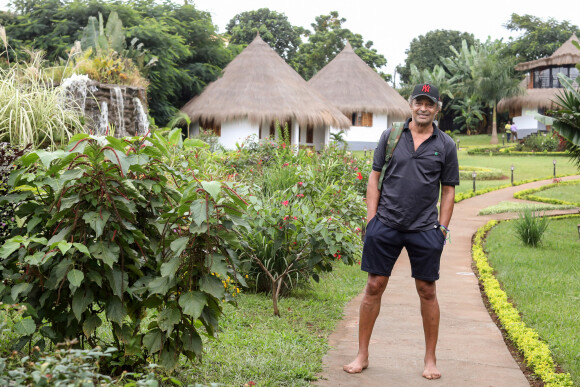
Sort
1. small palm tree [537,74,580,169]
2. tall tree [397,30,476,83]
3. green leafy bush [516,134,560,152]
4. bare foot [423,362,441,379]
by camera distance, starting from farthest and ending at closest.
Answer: tall tree [397,30,476,83] → green leafy bush [516,134,560,152] → small palm tree [537,74,580,169] → bare foot [423,362,441,379]

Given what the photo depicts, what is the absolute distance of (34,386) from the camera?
7.44 feet

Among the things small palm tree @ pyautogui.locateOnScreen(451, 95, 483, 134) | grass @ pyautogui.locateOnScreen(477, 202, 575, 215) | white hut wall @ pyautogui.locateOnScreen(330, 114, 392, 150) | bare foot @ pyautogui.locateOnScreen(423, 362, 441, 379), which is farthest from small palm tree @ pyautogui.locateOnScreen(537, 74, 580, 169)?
small palm tree @ pyautogui.locateOnScreen(451, 95, 483, 134)

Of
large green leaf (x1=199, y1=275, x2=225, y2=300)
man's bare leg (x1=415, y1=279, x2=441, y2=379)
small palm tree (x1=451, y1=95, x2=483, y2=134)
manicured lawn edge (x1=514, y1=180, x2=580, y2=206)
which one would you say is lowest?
manicured lawn edge (x1=514, y1=180, x2=580, y2=206)

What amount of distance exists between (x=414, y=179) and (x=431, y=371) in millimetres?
1264

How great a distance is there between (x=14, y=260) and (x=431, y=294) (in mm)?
2518

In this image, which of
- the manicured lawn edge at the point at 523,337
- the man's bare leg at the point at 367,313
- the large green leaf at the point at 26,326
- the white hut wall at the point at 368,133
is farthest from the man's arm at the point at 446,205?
the white hut wall at the point at 368,133

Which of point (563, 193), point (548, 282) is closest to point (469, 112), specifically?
point (563, 193)

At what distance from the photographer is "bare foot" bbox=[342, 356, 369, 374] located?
4.38 m

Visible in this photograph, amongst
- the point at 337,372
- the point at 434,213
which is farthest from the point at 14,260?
the point at 434,213

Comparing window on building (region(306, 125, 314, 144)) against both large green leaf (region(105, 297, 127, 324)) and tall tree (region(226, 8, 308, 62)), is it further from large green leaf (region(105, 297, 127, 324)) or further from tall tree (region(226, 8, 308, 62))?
large green leaf (region(105, 297, 127, 324))

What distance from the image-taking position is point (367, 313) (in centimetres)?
436

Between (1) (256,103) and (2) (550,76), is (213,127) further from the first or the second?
(2) (550,76)

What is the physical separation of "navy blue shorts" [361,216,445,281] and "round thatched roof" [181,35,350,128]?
20.7 metres

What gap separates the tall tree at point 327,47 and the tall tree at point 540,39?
35.7 feet
